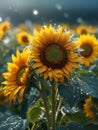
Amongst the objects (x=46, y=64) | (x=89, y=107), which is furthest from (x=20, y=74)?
(x=89, y=107)

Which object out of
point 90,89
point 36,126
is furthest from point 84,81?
point 36,126

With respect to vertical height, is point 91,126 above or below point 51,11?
below

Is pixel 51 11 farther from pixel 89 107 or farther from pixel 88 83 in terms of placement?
pixel 88 83

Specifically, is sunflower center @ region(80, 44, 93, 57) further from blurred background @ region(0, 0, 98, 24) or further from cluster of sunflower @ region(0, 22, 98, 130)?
blurred background @ region(0, 0, 98, 24)

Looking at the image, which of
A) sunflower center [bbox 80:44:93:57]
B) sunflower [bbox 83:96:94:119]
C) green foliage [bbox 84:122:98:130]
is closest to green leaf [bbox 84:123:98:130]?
green foliage [bbox 84:122:98:130]

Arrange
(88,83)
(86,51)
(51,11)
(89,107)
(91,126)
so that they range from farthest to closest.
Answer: (51,11) < (86,51) < (89,107) < (91,126) < (88,83)

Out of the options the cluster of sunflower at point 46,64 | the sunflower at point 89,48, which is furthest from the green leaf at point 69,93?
the sunflower at point 89,48

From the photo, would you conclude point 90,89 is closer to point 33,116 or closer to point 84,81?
point 84,81
